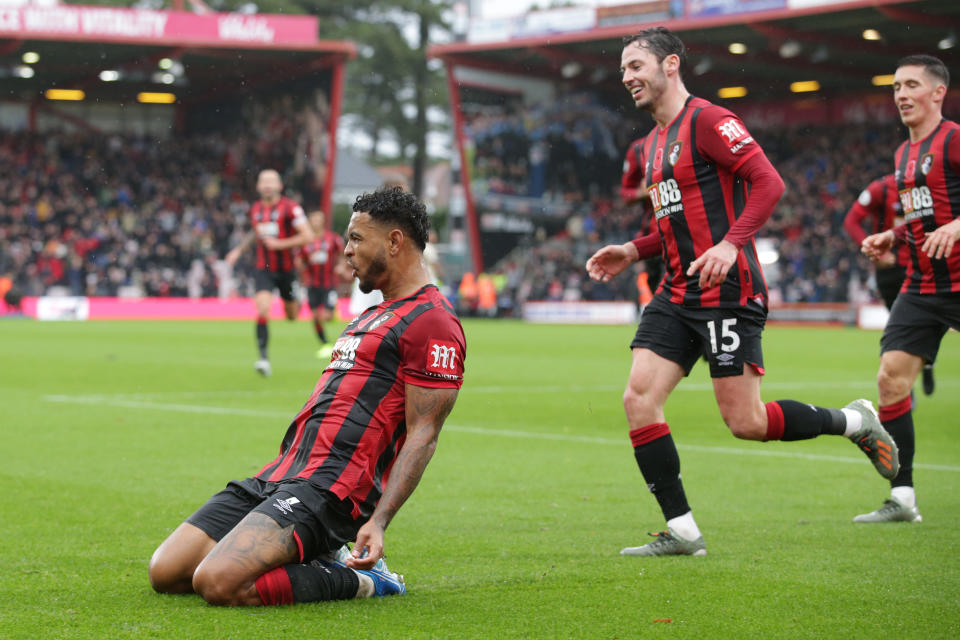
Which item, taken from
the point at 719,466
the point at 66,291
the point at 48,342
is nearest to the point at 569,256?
the point at 66,291

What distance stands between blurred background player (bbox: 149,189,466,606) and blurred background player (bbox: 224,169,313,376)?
34.1 ft

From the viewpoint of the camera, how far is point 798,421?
5215 mm

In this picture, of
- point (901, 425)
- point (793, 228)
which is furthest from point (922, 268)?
point (793, 228)

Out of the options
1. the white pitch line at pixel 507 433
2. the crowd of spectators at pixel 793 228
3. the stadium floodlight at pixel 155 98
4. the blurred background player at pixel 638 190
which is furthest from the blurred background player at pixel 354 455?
the stadium floodlight at pixel 155 98

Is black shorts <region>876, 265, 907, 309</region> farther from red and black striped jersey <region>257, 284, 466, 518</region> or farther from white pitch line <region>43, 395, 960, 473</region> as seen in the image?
red and black striped jersey <region>257, 284, 466, 518</region>

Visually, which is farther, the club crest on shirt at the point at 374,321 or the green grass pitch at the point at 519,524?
the club crest on shirt at the point at 374,321

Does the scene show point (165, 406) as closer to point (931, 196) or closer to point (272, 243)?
point (272, 243)

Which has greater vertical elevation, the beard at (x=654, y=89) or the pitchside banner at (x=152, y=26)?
the pitchside banner at (x=152, y=26)

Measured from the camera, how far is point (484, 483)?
6.99m

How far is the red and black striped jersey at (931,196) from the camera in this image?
6.07m

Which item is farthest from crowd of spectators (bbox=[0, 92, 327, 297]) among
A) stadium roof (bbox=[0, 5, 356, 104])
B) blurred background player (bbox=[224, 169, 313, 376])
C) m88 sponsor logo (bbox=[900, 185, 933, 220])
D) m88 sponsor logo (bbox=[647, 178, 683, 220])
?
m88 sponsor logo (bbox=[647, 178, 683, 220])

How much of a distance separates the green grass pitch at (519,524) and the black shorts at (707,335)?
82cm

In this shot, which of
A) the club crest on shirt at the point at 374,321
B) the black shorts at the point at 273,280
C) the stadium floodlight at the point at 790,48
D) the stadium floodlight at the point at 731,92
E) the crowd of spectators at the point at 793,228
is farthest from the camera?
the stadium floodlight at the point at 731,92

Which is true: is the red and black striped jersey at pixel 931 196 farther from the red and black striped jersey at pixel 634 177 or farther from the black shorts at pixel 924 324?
the red and black striped jersey at pixel 634 177
